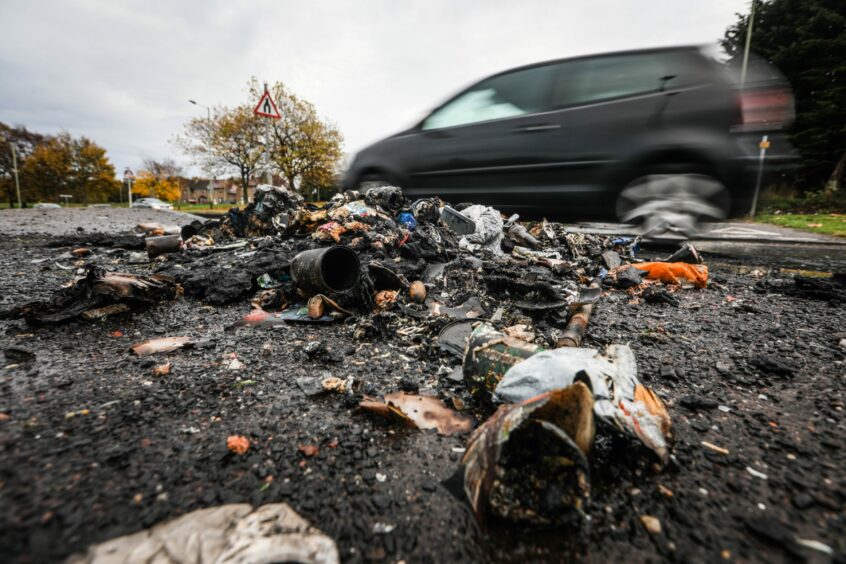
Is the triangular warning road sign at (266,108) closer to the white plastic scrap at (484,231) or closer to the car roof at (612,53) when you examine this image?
the car roof at (612,53)

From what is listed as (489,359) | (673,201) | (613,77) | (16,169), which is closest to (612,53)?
(613,77)

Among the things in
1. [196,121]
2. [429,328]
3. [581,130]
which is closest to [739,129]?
[581,130]

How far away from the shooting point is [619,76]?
327cm

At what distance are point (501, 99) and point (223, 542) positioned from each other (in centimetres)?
426

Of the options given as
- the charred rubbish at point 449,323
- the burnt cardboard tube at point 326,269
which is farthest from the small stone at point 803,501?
the burnt cardboard tube at point 326,269

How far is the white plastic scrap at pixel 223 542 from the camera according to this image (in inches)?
28.8

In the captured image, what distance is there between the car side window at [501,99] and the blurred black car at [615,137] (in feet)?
0.04

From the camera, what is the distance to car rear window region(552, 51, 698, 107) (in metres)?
3.04

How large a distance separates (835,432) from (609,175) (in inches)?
108

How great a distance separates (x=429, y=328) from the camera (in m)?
2.03

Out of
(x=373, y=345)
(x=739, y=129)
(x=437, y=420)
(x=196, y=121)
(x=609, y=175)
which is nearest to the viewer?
(x=437, y=420)

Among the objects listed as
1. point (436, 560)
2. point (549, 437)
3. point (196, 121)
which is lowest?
point (436, 560)

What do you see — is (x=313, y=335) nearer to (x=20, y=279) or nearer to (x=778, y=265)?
(x=20, y=279)

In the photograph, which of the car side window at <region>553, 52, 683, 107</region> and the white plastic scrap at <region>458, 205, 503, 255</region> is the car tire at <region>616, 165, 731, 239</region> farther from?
the white plastic scrap at <region>458, 205, 503, 255</region>
